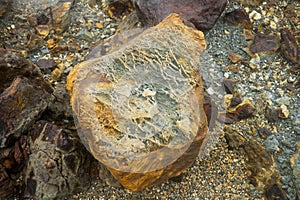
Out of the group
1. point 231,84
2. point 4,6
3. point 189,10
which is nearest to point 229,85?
point 231,84

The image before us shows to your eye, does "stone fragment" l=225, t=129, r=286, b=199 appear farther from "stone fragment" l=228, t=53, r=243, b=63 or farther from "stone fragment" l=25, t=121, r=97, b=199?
"stone fragment" l=25, t=121, r=97, b=199

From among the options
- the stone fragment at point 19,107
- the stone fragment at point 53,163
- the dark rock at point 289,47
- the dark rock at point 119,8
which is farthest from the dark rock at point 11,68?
the dark rock at point 289,47

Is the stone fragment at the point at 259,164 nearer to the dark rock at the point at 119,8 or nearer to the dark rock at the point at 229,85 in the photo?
the dark rock at the point at 229,85

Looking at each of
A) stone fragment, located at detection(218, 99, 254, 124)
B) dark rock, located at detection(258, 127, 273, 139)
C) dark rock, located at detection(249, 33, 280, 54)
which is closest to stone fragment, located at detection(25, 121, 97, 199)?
stone fragment, located at detection(218, 99, 254, 124)

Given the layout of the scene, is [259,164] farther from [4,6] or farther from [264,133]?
[4,6]

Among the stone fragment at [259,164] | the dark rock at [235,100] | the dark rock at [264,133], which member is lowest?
the stone fragment at [259,164]

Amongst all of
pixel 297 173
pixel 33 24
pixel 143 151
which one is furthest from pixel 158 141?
pixel 33 24
